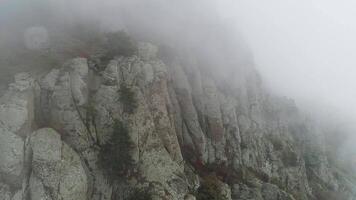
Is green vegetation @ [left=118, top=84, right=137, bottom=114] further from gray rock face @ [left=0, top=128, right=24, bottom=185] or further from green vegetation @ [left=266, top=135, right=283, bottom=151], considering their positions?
green vegetation @ [left=266, top=135, right=283, bottom=151]

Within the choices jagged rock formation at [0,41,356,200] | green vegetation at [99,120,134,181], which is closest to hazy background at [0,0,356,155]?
jagged rock formation at [0,41,356,200]

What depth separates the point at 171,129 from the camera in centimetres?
6316

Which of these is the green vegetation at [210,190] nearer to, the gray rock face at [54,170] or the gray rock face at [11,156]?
the gray rock face at [54,170]

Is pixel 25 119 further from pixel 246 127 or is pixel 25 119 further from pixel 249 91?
pixel 249 91

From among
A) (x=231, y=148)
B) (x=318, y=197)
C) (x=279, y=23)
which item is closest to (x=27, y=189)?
(x=231, y=148)

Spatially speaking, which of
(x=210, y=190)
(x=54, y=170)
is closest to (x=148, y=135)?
(x=210, y=190)

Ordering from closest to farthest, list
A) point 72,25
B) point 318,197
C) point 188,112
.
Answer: point 188,112
point 72,25
point 318,197

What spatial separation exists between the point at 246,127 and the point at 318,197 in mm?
22391

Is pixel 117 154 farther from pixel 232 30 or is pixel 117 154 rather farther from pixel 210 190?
pixel 232 30

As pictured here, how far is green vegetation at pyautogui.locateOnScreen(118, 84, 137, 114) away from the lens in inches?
2320

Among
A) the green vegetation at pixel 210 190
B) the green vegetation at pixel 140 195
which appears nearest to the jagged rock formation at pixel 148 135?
the green vegetation at pixel 140 195

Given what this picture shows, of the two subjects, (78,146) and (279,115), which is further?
(279,115)

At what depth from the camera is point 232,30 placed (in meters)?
98.6

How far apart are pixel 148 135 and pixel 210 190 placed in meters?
12.1
